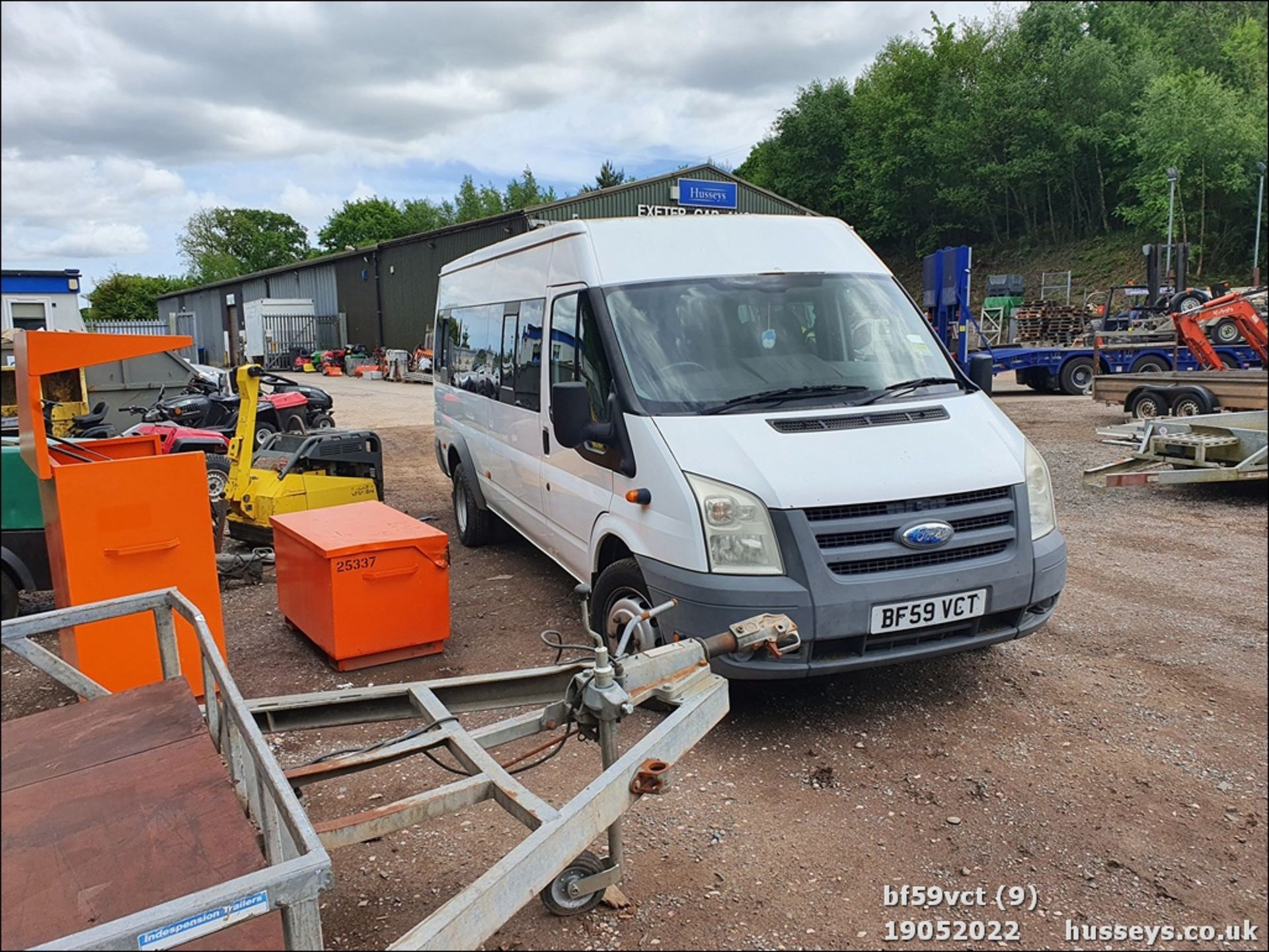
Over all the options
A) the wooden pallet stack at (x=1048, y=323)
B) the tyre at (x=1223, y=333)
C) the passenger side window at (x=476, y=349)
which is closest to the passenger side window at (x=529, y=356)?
the passenger side window at (x=476, y=349)

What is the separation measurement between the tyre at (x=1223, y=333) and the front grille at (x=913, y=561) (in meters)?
11.4

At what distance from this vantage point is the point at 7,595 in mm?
5234

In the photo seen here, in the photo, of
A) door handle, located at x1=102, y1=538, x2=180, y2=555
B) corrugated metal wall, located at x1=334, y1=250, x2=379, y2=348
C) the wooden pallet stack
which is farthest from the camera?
corrugated metal wall, located at x1=334, y1=250, x2=379, y2=348

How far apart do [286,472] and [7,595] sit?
240 cm

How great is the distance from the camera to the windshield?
13.8ft

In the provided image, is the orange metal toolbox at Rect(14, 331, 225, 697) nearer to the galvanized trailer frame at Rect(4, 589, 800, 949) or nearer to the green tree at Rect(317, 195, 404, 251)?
the galvanized trailer frame at Rect(4, 589, 800, 949)

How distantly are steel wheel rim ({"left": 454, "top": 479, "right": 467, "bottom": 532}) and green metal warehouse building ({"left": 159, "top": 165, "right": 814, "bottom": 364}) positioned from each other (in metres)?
9.56

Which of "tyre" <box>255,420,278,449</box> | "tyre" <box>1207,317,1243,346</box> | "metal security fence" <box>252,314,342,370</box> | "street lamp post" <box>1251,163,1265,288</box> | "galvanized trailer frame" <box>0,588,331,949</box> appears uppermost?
"metal security fence" <box>252,314,342,370</box>

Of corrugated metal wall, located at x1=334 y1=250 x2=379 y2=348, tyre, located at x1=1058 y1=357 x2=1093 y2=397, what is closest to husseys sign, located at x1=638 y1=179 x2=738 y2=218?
tyre, located at x1=1058 y1=357 x2=1093 y2=397

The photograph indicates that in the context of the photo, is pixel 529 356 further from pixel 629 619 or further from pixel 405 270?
pixel 405 270

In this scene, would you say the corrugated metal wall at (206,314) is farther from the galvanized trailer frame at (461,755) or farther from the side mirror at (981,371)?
the galvanized trailer frame at (461,755)

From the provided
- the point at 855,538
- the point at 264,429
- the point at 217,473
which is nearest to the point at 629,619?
the point at 855,538

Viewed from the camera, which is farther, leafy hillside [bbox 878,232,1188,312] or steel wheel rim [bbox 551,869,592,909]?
leafy hillside [bbox 878,232,1188,312]

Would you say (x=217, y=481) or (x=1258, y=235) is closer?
(x=1258, y=235)
